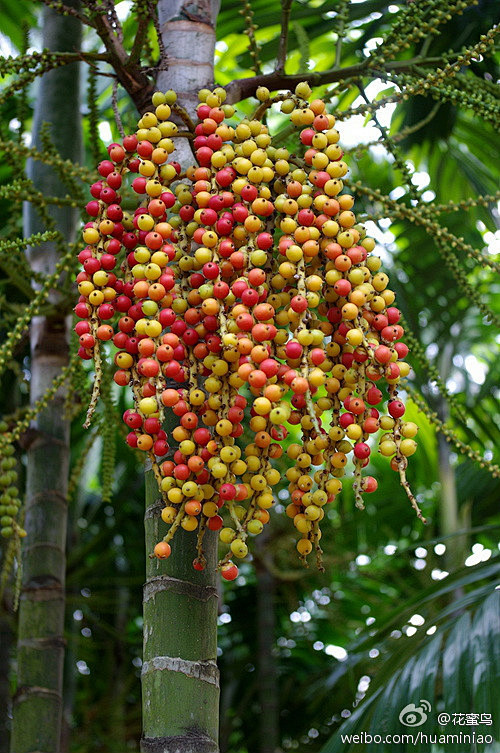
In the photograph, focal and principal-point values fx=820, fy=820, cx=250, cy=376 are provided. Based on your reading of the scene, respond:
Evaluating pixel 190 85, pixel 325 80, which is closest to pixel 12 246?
pixel 190 85

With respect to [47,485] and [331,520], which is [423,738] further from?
[331,520]

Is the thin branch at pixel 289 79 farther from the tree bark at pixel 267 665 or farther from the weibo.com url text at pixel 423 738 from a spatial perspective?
the tree bark at pixel 267 665

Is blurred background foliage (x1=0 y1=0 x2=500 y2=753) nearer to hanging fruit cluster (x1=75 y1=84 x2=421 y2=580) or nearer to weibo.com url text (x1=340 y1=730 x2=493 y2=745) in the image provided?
weibo.com url text (x1=340 y1=730 x2=493 y2=745)

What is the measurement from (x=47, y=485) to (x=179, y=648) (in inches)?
38.8

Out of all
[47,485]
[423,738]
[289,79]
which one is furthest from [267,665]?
[289,79]

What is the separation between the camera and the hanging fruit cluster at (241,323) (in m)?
1.07

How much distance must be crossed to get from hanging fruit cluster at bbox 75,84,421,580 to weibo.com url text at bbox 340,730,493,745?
0.52m

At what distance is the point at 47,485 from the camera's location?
2.05 m

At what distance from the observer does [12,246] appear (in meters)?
1.28

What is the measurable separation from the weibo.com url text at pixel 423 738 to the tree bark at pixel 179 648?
1.54 feet

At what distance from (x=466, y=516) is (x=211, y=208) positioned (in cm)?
250

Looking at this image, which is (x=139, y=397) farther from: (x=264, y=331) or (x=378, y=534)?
(x=378, y=534)

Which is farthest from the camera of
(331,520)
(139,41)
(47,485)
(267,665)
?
(331,520)

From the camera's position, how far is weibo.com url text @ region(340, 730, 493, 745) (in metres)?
1.39
